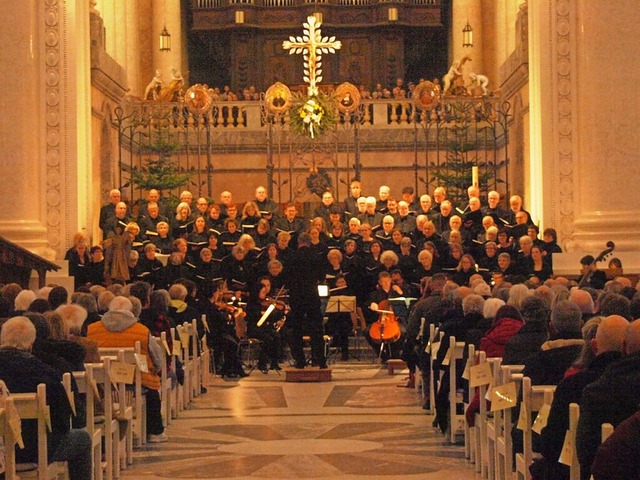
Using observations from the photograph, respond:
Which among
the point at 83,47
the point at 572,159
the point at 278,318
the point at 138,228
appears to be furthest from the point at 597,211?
the point at 83,47

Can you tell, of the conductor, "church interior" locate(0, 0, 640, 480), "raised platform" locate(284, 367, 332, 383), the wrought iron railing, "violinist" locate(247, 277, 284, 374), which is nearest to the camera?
"church interior" locate(0, 0, 640, 480)

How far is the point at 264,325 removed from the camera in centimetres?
1867

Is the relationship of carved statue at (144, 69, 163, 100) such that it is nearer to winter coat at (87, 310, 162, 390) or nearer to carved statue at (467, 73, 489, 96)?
carved statue at (467, 73, 489, 96)

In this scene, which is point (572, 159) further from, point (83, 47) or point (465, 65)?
point (465, 65)

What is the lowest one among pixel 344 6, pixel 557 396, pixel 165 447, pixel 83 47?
pixel 165 447

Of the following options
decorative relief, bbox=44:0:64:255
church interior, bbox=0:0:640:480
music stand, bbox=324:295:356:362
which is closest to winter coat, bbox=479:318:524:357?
church interior, bbox=0:0:640:480

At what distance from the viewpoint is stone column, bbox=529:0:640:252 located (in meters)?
20.5

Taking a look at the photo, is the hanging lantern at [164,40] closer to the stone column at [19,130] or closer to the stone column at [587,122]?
the stone column at [19,130]

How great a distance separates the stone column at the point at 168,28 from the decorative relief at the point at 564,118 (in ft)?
40.5

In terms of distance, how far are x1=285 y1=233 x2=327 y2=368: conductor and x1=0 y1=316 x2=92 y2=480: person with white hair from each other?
30.3ft

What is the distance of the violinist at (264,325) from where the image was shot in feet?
61.1

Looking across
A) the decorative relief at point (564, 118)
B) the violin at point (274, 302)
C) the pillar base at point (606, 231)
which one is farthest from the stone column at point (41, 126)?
the pillar base at point (606, 231)

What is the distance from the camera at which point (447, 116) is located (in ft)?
90.7

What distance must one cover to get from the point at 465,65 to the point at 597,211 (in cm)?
1114
